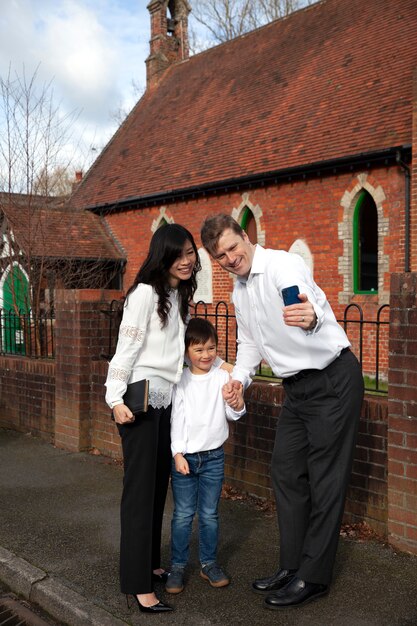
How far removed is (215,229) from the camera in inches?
133

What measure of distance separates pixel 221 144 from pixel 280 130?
2.00 meters

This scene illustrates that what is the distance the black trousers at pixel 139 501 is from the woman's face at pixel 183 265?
2.34 feet

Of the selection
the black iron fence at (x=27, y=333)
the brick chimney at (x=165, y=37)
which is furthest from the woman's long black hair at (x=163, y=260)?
the brick chimney at (x=165, y=37)

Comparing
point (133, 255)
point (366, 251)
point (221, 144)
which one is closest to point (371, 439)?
point (366, 251)

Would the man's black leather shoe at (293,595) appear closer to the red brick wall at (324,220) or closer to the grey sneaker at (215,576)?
the grey sneaker at (215,576)

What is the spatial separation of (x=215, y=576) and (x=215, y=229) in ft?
6.31

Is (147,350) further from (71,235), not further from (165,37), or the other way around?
(165,37)

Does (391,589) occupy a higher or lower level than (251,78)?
lower

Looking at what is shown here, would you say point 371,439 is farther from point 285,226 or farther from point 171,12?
point 171,12

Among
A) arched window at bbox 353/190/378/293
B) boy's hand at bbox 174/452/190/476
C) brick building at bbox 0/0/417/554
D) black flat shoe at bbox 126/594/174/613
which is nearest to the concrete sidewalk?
black flat shoe at bbox 126/594/174/613

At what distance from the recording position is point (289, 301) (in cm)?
298

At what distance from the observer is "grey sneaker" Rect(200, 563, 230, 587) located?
3736 millimetres

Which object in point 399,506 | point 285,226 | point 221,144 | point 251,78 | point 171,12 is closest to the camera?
point 399,506

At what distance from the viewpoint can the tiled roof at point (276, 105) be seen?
555 inches
